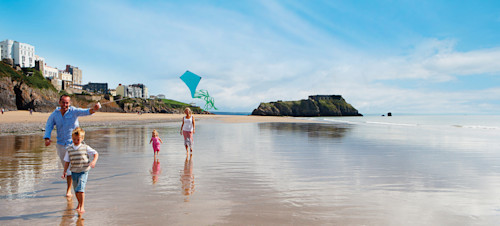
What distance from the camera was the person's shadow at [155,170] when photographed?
7224 millimetres

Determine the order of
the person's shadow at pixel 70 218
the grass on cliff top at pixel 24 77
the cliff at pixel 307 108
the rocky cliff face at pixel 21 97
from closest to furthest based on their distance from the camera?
the person's shadow at pixel 70 218
the rocky cliff face at pixel 21 97
the grass on cliff top at pixel 24 77
the cliff at pixel 307 108

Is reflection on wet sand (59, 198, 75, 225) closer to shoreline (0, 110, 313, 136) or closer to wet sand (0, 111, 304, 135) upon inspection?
shoreline (0, 110, 313, 136)

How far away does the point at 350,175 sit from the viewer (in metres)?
7.79

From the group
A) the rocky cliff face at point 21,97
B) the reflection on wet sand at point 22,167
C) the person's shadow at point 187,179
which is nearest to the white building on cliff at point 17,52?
the rocky cliff face at point 21,97

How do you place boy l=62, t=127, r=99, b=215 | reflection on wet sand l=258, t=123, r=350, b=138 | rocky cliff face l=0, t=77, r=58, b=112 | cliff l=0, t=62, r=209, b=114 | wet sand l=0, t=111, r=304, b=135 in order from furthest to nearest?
cliff l=0, t=62, r=209, b=114 < rocky cliff face l=0, t=77, r=58, b=112 < reflection on wet sand l=258, t=123, r=350, b=138 < wet sand l=0, t=111, r=304, b=135 < boy l=62, t=127, r=99, b=215

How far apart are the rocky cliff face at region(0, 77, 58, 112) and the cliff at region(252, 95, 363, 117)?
95150 mm

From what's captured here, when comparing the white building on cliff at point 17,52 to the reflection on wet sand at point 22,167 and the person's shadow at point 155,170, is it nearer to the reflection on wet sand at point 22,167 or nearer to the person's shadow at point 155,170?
the reflection on wet sand at point 22,167

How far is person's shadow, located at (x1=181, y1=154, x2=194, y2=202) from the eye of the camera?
589cm

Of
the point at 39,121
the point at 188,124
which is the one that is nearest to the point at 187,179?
the point at 188,124

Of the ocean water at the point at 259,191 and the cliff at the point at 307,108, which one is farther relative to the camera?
the cliff at the point at 307,108

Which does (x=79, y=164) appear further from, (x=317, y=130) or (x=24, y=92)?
(x=24, y=92)

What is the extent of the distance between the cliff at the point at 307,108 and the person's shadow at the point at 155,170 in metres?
137

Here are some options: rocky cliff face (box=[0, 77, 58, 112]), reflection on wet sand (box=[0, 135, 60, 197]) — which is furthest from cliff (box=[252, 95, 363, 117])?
reflection on wet sand (box=[0, 135, 60, 197])

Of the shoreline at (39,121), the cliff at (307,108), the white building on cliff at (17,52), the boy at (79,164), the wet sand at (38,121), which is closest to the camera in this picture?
the boy at (79,164)
